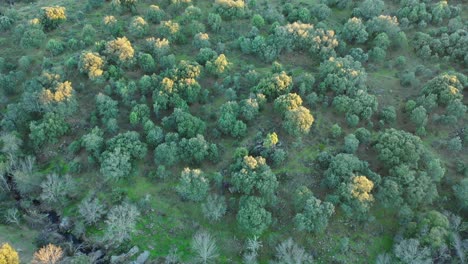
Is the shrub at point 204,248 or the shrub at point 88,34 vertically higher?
the shrub at point 88,34

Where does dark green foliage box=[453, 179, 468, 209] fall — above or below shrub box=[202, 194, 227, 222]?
above

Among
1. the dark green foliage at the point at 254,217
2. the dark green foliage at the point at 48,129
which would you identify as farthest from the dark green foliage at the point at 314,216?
the dark green foliage at the point at 48,129

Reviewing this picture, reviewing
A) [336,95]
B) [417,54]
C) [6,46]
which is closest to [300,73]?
[336,95]

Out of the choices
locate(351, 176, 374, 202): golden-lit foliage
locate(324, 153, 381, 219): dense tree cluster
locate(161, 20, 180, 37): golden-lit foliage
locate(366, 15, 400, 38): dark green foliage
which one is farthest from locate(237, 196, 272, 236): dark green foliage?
locate(366, 15, 400, 38): dark green foliage

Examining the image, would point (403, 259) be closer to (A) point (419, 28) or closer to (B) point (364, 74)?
(B) point (364, 74)

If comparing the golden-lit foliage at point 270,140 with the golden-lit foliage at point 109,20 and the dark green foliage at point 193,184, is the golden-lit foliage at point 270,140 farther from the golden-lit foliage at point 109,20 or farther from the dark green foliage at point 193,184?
the golden-lit foliage at point 109,20

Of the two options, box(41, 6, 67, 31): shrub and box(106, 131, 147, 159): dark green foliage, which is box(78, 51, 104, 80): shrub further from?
box(41, 6, 67, 31): shrub
